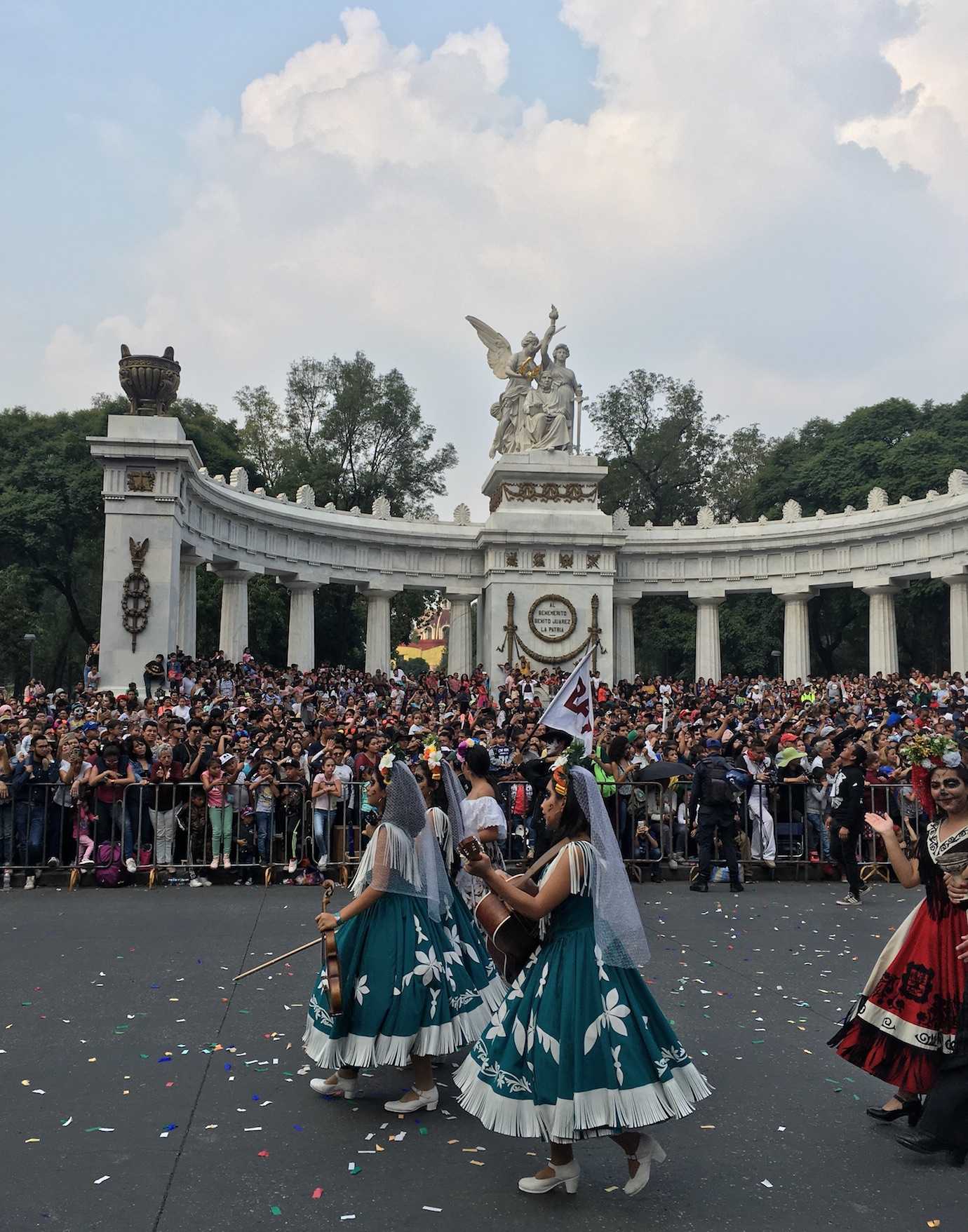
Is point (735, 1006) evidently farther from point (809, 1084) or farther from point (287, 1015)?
point (287, 1015)

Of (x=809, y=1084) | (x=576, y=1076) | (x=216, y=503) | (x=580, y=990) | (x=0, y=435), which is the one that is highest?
(x=0, y=435)

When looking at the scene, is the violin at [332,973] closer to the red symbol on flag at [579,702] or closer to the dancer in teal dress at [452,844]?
the dancer in teal dress at [452,844]

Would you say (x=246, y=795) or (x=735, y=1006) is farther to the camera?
(x=246, y=795)

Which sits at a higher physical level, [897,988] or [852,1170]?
[897,988]

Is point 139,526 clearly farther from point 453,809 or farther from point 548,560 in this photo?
point 453,809

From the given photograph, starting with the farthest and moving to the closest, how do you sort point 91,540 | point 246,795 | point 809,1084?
point 91,540, point 246,795, point 809,1084

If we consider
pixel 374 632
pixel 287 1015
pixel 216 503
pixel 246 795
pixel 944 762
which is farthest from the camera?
pixel 374 632

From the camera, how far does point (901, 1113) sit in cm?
622

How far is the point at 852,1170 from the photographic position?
5.57m

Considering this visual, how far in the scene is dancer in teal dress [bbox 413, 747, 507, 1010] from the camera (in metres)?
7.07

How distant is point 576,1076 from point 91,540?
47.2 m

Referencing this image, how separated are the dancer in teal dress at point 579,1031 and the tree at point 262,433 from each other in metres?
53.6

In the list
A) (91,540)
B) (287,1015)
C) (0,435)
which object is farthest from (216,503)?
(287,1015)

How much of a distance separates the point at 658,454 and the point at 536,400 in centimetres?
2162
